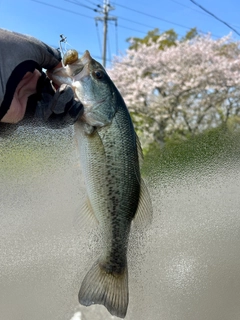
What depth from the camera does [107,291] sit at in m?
1.88

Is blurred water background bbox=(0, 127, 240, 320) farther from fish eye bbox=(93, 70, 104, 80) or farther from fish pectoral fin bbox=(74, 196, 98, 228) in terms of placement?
fish eye bbox=(93, 70, 104, 80)

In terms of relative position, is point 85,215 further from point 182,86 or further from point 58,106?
point 182,86

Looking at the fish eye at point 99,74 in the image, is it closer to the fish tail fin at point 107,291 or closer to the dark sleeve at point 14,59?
the dark sleeve at point 14,59

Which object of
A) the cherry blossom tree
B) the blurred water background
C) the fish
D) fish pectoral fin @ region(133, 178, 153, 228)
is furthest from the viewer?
the cherry blossom tree

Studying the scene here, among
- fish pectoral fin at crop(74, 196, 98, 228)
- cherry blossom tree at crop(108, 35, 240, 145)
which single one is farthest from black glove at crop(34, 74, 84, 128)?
cherry blossom tree at crop(108, 35, 240, 145)

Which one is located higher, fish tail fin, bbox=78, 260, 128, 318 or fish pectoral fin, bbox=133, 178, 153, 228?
fish pectoral fin, bbox=133, 178, 153, 228

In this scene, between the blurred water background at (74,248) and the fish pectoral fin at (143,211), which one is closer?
the fish pectoral fin at (143,211)

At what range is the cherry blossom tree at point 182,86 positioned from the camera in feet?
35.4

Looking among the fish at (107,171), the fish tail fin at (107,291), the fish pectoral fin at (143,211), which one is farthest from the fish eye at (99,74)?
the fish tail fin at (107,291)

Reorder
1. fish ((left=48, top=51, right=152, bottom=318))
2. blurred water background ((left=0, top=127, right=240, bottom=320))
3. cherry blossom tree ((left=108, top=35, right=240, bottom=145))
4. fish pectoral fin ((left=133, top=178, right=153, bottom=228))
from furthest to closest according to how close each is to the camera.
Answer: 1. cherry blossom tree ((left=108, top=35, right=240, bottom=145))
2. blurred water background ((left=0, top=127, right=240, bottom=320))
3. fish pectoral fin ((left=133, top=178, right=153, bottom=228))
4. fish ((left=48, top=51, right=152, bottom=318))

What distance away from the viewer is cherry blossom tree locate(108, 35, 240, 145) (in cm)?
1078

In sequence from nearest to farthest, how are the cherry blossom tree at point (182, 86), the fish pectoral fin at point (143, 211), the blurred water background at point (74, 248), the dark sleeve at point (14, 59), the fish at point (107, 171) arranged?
1. the dark sleeve at point (14, 59)
2. the fish at point (107, 171)
3. the fish pectoral fin at point (143, 211)
4. the blurred water background at point (74, 248)
5. the cherry blossom tree at point (182, 86)

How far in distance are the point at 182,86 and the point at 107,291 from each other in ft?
32.7

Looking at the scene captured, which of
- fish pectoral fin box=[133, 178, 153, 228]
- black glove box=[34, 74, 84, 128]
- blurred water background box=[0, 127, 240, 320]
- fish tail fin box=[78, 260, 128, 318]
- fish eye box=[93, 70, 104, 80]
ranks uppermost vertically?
fish eye box=[93, 70, 104, 80]
